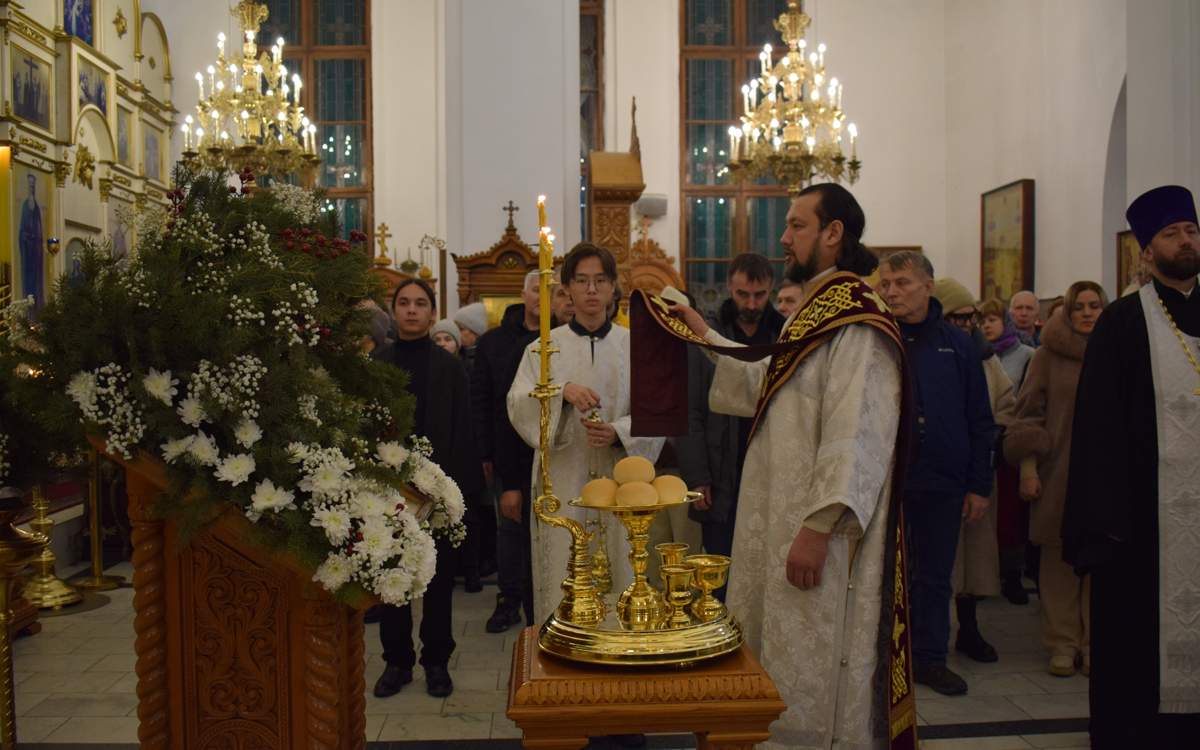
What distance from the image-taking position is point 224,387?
240 cm

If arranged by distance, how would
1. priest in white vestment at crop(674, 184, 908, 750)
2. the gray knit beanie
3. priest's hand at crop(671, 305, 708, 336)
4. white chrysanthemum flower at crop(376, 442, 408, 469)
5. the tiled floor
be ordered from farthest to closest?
the gray knit beanie, the tiled floor, priest's hand at crop(671, 305, 708, 336), priest in white vestment at crop(674, 184, 908, 750), white chrysanthemum flower at crop(376, 442, 408, 469)

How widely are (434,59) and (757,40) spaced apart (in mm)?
4967

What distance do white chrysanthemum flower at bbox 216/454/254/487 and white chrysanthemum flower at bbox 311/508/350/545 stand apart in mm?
174

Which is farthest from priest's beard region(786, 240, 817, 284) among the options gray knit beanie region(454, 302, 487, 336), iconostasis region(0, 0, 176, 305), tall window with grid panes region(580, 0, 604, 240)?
tall window with grid panes region(580, 0, 604, 240)

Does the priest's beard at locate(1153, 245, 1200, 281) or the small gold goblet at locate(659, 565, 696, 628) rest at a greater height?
the priest's beard at locate(1153, 245, 1200, 281)

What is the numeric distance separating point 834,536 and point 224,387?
158 centimetres

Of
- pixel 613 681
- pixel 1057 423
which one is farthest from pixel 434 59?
pixel 613 681

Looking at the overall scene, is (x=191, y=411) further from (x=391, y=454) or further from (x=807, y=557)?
(x=807, y=557)

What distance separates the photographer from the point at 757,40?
54.7 feet

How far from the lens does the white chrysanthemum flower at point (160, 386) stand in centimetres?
234

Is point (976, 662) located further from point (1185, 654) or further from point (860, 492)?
point (860, 492)

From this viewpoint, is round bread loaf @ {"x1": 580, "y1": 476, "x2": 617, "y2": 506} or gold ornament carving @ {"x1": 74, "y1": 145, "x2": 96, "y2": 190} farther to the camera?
gold ornament carving @ {"x1": 74, "y1": 145, "x2": 96, "y2": 190}

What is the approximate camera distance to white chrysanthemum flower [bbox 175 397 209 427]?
236 cm

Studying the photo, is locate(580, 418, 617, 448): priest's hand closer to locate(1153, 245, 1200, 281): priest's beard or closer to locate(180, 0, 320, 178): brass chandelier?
locate(1153, 245, 1200, 281): priest's beard
